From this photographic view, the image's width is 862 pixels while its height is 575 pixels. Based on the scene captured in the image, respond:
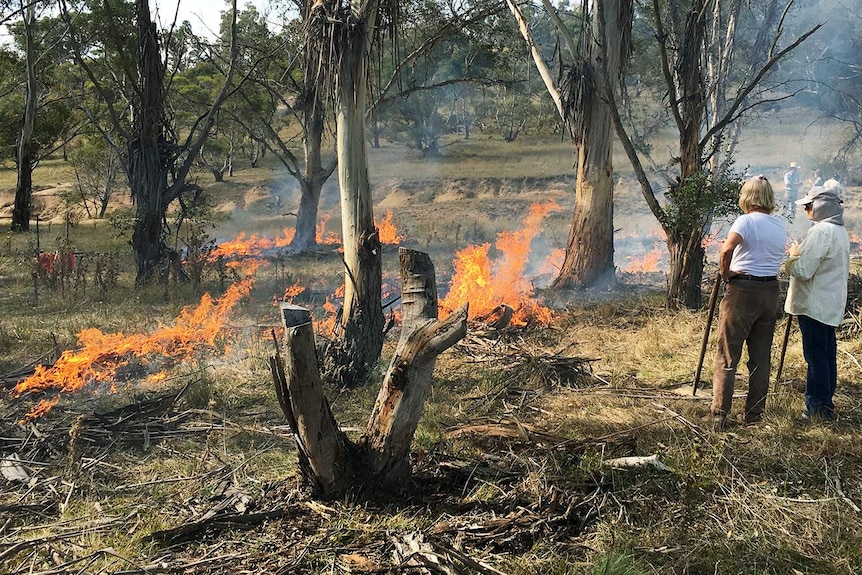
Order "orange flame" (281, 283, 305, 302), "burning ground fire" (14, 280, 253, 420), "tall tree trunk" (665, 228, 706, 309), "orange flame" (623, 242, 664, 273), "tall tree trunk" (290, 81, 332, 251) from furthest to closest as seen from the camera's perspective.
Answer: "tall tree trunk" (290, 81, 332, 251), "orange flame" (623, 242, 664, 273), "orange flame" (281, 283, 305, 302), "tall tree trunk" (665, 228, 706, 309), "burning ground fire" (14, 280, 253, 420)

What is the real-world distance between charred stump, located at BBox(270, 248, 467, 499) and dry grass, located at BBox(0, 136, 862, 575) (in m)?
0.17

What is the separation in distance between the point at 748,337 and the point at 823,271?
2.40ft

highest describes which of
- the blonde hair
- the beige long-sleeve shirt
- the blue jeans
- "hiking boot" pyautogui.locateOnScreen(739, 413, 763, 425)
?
the blonde hair

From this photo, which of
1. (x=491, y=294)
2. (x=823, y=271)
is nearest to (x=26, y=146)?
(x=491, y=294)

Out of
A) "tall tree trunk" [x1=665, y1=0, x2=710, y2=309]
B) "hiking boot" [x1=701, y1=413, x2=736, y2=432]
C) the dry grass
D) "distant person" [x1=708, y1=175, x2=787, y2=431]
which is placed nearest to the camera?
the dry grass

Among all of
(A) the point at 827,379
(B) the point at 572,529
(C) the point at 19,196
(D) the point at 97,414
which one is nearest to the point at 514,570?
(B) the point at 572,529

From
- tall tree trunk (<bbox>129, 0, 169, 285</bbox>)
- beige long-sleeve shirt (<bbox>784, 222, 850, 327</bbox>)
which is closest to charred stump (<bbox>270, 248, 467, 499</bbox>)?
beige long-sleeve shirt (<bbox>784, 222, 850, 327</bbox>)

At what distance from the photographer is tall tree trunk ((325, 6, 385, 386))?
23.4ft

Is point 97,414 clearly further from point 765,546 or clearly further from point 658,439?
point 765,546

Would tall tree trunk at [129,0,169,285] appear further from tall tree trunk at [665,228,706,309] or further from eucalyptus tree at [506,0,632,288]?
tall tree trunk at [665,228,706,309]

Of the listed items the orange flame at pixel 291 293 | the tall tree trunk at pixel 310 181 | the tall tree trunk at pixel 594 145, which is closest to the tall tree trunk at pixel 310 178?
the tall tree trunk at pixel 310 181

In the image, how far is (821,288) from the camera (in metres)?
5.04

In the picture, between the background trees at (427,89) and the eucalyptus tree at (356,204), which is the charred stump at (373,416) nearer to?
the eucalyptus tree at (356,204)

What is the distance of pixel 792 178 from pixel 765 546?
60.8ft
